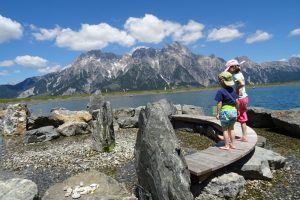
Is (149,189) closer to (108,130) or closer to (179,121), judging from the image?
(108,130)

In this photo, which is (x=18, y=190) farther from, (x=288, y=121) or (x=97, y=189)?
(x=288, y=121)

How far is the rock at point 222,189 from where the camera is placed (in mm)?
13930

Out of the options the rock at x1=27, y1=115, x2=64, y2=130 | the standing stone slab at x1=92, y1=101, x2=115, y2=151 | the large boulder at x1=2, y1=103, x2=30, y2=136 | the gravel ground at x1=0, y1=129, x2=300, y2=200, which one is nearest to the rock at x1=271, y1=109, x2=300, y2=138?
the gravel ground at x1=0, y1=129, x2=300, y2=200

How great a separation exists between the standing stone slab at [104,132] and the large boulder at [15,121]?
17.5 metres

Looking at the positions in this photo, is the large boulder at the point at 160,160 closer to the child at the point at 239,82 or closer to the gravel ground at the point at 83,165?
the gravel ground at the point at 83,165

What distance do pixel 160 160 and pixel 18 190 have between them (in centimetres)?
475

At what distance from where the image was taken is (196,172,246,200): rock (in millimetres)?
13930

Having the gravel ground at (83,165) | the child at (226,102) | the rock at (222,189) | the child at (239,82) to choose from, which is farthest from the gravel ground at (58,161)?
the child at (239,82)

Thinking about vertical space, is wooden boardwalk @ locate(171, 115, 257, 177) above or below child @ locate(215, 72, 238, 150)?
below

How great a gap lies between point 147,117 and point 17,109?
98.2ft

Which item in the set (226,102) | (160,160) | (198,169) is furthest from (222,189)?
(226,102)

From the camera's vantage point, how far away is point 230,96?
16.0 meters

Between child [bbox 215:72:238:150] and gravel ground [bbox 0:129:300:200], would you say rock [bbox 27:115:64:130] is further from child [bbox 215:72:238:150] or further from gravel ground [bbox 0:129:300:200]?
child [bbox 215:72:238:150]

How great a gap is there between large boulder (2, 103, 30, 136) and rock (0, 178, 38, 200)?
27.9 meters
